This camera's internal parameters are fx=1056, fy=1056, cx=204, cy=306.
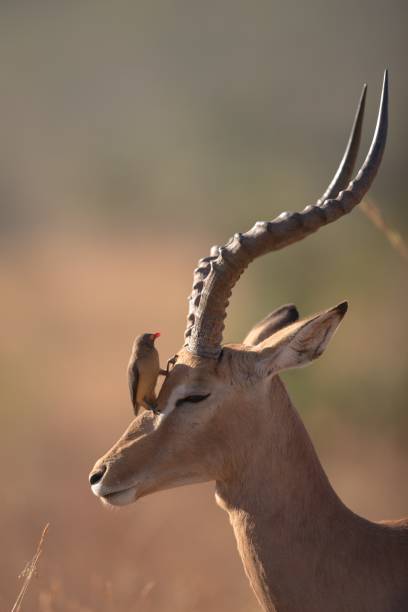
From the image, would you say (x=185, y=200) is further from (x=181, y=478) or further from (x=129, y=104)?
(x=181, y=478)

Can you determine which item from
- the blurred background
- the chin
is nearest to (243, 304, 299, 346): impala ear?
the chin

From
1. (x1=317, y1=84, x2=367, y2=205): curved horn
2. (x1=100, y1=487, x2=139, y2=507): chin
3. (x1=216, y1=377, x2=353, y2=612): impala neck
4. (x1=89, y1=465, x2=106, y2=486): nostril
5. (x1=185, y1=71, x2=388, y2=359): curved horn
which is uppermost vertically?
(x1=317, y1=84, x2=367, y2=205): curved horn

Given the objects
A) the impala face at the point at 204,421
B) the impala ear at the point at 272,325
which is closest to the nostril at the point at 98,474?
the impala face at the point at 204,421

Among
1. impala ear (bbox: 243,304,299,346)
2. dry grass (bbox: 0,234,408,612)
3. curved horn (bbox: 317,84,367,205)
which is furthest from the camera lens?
dry grass (bbox: 0,234,408,612)

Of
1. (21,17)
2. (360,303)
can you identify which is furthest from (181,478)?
(21,17)

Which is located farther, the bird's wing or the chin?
the bird's wing

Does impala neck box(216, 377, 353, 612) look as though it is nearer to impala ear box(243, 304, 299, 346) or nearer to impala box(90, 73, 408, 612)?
impala box(90, 73, 408, 612)

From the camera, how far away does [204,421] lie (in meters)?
5.30

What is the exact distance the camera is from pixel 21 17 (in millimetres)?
20406

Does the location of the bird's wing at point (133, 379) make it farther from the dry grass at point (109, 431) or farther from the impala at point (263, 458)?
the dry grass at point (109, 431)

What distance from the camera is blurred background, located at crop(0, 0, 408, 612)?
10.1 metres

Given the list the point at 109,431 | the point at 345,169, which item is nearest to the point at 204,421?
the point at 345,169

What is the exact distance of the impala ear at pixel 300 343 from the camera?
5.18 m

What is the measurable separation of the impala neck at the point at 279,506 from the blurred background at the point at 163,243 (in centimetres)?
311
